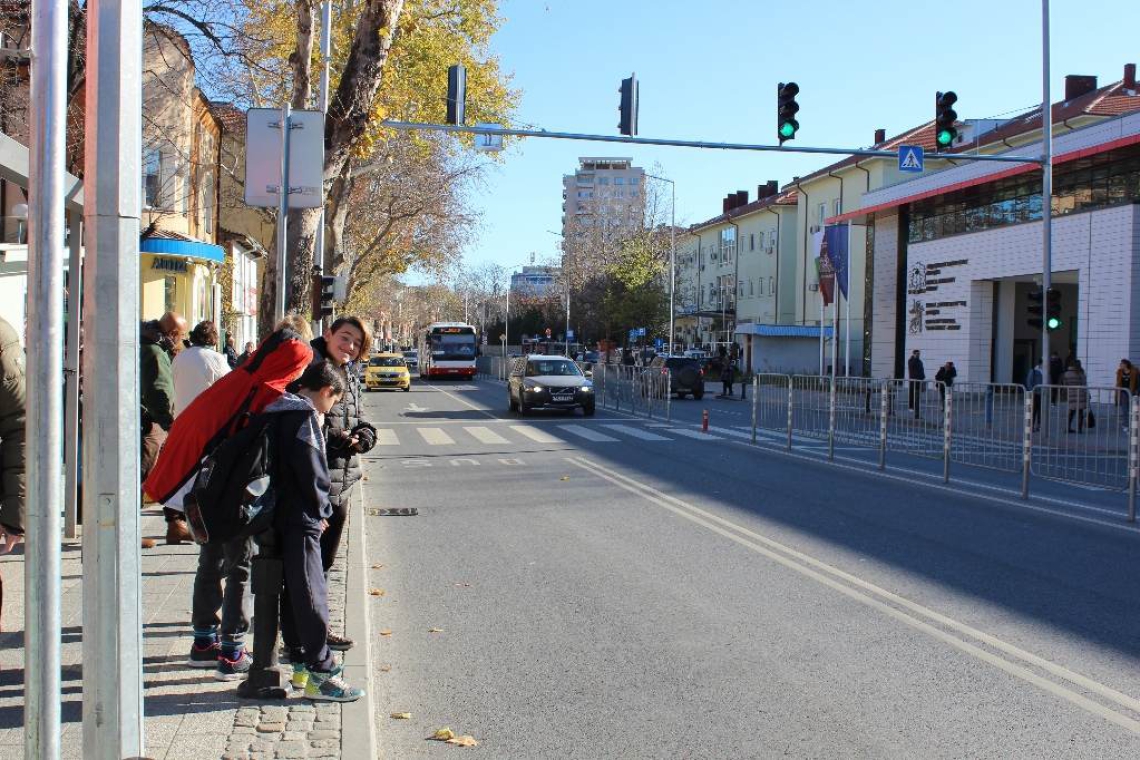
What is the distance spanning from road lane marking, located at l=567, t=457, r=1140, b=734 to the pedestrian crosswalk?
352 inches

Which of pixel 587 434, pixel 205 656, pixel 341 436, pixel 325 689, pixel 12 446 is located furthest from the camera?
pixel 587 434

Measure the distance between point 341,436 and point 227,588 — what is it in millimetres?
970

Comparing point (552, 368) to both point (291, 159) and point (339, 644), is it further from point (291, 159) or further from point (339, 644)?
point (339, 644)

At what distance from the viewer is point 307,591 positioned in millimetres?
5137

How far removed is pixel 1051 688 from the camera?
5664 mm

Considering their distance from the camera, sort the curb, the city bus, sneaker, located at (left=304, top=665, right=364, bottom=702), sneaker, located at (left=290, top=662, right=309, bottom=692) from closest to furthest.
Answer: the curb
sneaker, located at (left=304, top=665, right=364, bottom=702)
sneaker, located at (left=290, top=662, right=309, bottom=692)
the city bus

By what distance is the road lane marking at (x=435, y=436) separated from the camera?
20.7m

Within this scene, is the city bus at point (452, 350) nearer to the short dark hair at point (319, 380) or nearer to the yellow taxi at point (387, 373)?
the yellow taxi at point (387, 373)

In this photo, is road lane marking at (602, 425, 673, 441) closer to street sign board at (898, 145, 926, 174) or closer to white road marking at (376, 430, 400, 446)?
white road marking at (376, 430, 400, 446)

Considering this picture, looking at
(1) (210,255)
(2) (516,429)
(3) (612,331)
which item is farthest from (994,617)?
(3) (612,331)

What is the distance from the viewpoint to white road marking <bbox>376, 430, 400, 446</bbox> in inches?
802

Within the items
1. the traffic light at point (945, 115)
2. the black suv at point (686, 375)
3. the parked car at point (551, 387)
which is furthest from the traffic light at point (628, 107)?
the black suv at point (686, 375)

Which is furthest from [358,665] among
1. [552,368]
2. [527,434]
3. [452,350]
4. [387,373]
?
[452,350]

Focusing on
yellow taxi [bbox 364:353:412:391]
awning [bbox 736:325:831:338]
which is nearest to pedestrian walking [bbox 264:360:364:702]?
yellow taxi [bbox 364:353:412:391]
